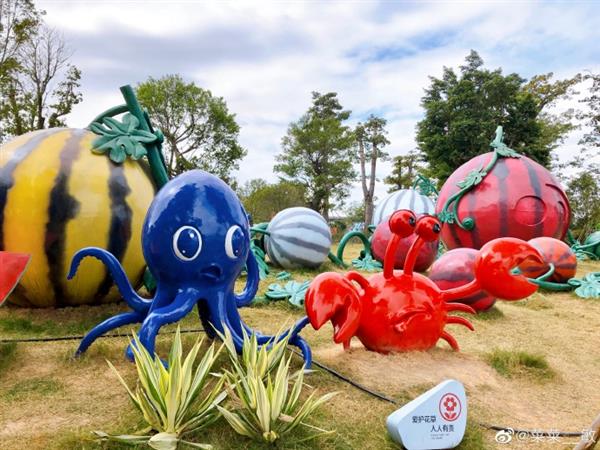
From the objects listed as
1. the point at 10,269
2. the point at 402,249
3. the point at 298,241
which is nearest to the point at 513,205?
the point at 402,249

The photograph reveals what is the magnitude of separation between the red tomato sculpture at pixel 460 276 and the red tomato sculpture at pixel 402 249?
1.94 metres

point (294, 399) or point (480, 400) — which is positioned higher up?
point (294, 399)

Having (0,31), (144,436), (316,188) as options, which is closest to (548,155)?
(316,188)

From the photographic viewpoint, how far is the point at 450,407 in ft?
8.29

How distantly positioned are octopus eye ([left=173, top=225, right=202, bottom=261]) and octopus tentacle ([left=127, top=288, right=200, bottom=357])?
0.24 m

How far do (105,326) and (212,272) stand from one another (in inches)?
31.3

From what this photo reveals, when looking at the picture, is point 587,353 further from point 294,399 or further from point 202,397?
point 202,397

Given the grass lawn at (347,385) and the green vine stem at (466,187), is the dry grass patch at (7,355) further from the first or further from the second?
the green vine stem at (466,187)

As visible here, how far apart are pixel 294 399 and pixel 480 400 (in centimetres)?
135

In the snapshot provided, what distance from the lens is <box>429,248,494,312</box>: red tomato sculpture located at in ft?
18.1

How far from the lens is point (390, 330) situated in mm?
3645

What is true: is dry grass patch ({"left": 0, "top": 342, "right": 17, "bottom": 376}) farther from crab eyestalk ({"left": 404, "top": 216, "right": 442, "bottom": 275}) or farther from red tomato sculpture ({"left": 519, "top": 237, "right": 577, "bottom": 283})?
red tomato sculpture ({"left": 519, "top": 237, "right": 577, "bottom": 283})

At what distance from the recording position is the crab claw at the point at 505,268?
12.1 ft

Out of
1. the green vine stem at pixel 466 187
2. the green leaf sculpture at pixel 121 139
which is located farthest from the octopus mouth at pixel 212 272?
the green vine stem at pixel 466 187
